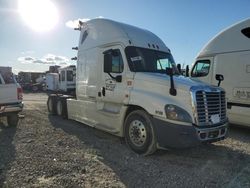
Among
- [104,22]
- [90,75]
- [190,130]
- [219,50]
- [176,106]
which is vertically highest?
[104,22]

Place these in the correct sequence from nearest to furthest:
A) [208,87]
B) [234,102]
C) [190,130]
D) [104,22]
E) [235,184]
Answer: [235,184], [190,130], [208,87], [104,22], [234,102]

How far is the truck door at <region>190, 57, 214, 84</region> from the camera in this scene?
1164 centimetres

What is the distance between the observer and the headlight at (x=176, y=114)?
6.49 metres

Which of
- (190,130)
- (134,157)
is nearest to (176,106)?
(190,130)

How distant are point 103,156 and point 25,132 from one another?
3648 millimetres

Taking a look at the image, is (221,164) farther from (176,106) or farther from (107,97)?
(107,97)

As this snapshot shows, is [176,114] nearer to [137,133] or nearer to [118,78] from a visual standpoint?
[137,133]

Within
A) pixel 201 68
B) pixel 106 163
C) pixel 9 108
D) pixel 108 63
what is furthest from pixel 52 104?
pixel 106 163

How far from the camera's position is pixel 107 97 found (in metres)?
8.60

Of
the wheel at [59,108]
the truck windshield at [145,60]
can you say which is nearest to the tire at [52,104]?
the wheel at [59,108]

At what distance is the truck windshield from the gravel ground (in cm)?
213

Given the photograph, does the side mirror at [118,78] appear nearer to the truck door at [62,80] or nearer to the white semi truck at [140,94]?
the white semi truck at [140,94]

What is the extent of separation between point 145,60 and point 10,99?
16.2ft

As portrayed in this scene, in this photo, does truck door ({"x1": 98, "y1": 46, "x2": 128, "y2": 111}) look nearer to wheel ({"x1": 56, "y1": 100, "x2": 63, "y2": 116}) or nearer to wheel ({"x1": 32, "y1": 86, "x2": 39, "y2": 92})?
wheel ({"x1": 56, "y1": 100, "x2": 63, "y2": 116})
